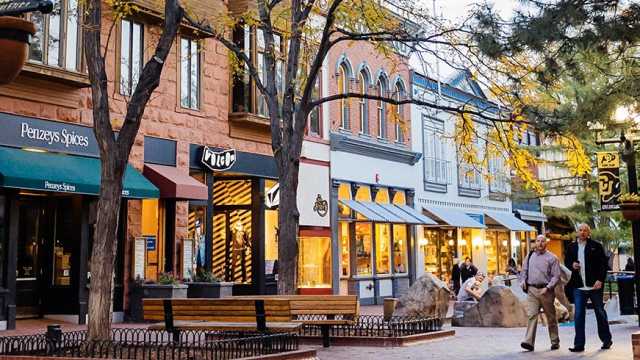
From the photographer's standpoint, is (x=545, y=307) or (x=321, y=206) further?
(x=321, y=206)

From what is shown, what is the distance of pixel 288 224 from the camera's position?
624 inches

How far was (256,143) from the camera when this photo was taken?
23.7 m

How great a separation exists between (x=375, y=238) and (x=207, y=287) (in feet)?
35.3

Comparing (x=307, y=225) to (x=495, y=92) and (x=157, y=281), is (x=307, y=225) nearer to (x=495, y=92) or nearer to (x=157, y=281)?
(x=157, y=281)

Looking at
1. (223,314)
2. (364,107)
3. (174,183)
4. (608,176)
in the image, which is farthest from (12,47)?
(364,107)

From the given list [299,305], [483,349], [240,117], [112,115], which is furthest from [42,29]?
[483,349]

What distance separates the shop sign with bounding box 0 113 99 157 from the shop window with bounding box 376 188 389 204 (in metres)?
13.8

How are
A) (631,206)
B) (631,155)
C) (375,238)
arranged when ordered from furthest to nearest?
(375,238)
(631,206)
(631,155)

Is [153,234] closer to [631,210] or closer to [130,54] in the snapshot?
[130,54]

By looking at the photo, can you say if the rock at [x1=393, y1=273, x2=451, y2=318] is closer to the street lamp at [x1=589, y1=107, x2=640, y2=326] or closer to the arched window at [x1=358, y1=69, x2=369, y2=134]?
the street lamp at [x1=589, y1=107, x2=640, y2=326]

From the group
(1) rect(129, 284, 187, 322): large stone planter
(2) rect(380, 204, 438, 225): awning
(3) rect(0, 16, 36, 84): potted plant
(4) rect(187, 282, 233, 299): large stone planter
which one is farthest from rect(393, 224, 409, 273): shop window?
(3) rect(0, 16, 36, 84): potted plant

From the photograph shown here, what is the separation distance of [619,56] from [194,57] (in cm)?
1367

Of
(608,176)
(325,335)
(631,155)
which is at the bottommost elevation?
(325,335)

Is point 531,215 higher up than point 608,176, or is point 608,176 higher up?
point 531,215
